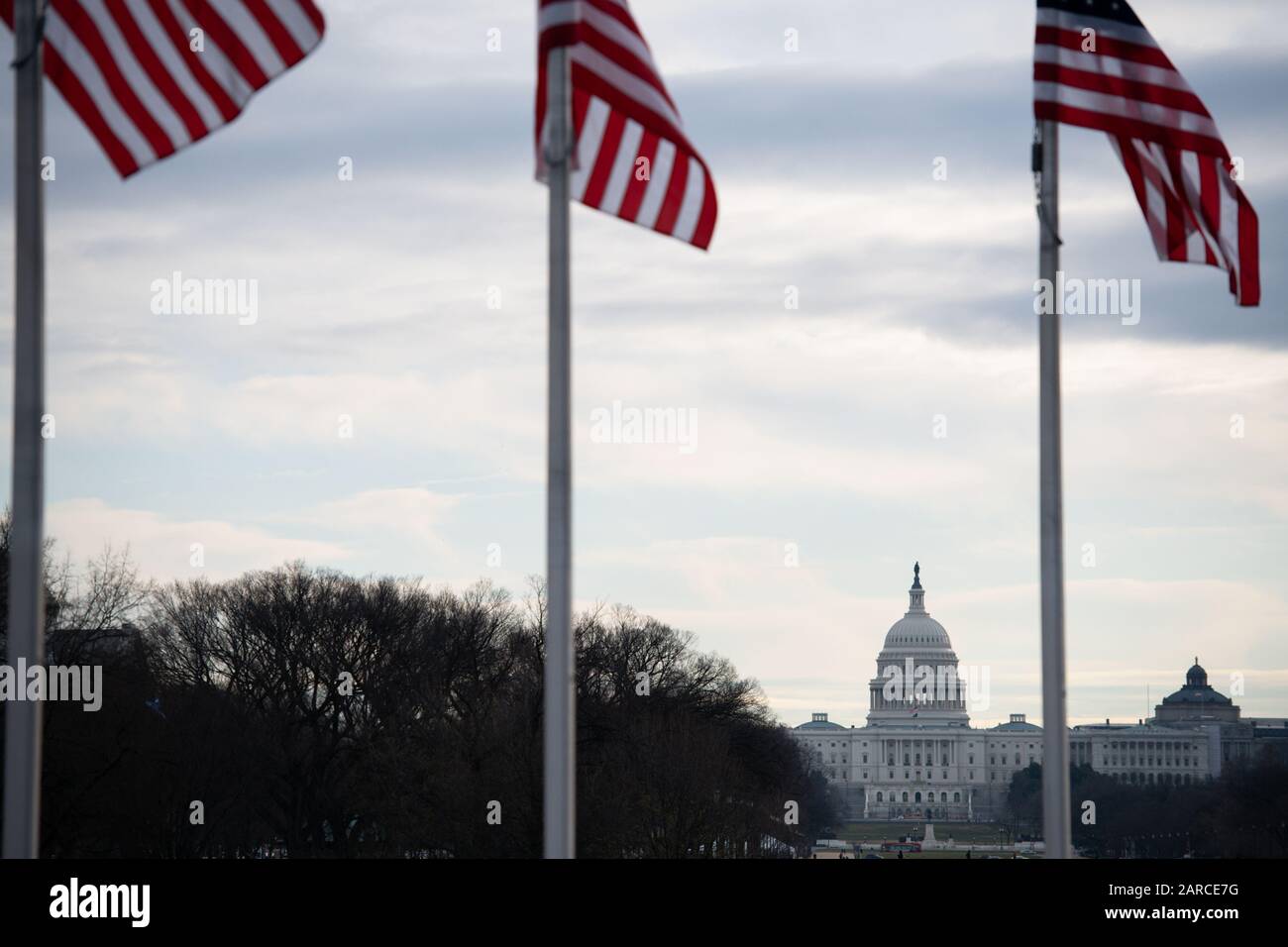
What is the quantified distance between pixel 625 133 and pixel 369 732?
70548mm

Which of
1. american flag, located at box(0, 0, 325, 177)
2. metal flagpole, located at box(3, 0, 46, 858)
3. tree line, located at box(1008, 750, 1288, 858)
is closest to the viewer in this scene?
metal flagpole, located at box(3, 0, 46, 858)

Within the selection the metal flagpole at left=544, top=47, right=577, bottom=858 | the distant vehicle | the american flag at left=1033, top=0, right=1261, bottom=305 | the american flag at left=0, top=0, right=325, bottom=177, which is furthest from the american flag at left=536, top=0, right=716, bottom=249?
the distant vehicle

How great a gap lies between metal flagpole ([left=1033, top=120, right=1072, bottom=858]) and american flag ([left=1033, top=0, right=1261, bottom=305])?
0.49 metres

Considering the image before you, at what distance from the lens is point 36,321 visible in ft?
61.3

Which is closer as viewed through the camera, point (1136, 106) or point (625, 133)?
point (625, 133)

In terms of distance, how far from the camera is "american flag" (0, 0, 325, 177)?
18344 millimetres

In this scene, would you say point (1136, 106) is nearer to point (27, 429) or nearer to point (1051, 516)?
point (1051, 516)

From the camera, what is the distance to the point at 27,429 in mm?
18438
